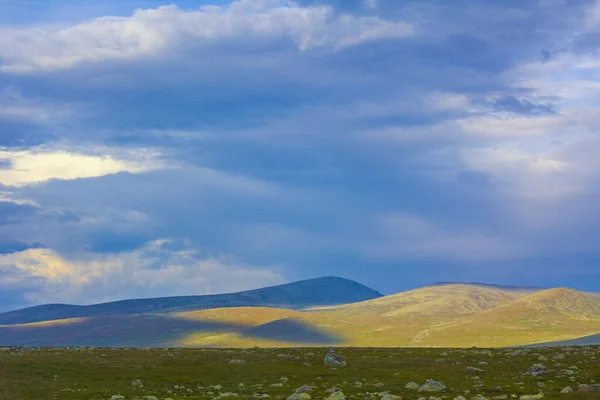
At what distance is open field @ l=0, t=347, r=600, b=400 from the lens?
70.4 m

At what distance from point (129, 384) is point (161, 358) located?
3125cm

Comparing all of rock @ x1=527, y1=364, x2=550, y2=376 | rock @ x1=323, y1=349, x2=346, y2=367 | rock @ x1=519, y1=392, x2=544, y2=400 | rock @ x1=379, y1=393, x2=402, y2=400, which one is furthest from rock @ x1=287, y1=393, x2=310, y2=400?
rock @ x1=323, y1=349, x2=346, y2=367

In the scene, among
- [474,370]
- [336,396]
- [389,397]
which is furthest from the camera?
[474,370]

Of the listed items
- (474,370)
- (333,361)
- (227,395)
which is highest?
(333,361)

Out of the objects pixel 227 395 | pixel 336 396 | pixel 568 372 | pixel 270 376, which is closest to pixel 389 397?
pixel 336 396

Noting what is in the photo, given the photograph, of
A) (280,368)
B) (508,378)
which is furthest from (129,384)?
(508,378)

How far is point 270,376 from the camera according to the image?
87875 mm

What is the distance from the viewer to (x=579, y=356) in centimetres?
11406

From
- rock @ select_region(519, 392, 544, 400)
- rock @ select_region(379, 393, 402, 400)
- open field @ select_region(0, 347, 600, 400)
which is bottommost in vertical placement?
rock @ select_region(519, 392, 544, 400)

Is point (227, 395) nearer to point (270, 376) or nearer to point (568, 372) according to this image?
point (270, 376)

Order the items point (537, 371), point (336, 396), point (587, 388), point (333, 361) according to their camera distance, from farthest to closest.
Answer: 1. point (333, 361)
2. point (537, 371)
3. point (587, 388)
4. point (336, 396)

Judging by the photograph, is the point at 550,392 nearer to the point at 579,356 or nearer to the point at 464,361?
the point at 464,361

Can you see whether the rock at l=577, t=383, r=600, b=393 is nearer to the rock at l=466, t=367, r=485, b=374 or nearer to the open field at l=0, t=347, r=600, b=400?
the open field at l=0, t=347, r=600, b=400

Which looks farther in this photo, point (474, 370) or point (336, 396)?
point (474, 370)
